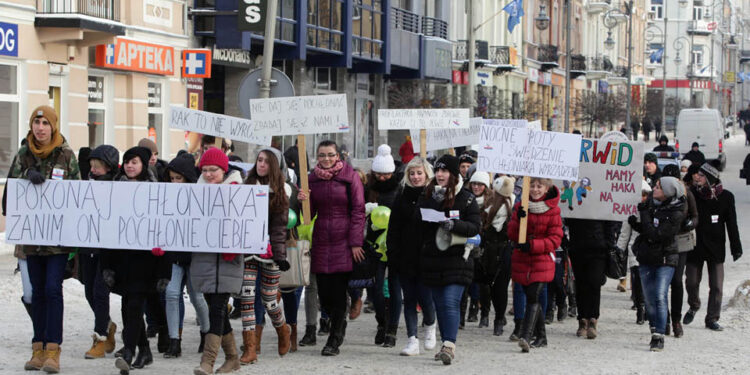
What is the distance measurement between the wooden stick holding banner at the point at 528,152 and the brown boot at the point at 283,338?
223 centimetres

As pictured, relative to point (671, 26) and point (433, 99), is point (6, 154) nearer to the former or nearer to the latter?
point (433, 99)

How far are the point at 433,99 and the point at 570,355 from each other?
2821 centimetres

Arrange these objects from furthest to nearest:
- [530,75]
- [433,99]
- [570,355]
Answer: [530,75] → [433,99] → [570,355]

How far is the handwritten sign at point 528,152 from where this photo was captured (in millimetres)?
10695

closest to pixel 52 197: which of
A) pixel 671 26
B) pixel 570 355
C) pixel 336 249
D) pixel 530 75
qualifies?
pixel 336 249

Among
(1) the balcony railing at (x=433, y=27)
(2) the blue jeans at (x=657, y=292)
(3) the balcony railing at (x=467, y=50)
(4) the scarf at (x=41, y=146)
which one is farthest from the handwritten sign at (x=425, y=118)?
(3) the balcony railing at (x=467, y=50)

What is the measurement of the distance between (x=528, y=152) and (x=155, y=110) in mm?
15350

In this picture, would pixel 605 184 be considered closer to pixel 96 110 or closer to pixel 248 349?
pixel 248 349

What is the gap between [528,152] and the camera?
1071cm

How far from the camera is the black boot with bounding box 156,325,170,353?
9938 mm

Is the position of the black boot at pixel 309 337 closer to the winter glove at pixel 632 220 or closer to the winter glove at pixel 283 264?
the winter glove at pixel 283 264

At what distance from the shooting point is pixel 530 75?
57.4 meters

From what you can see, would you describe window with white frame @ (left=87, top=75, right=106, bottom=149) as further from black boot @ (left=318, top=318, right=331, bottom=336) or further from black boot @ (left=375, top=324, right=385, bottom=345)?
black boot @ (left=375, top=324, right=385, bottom=345)

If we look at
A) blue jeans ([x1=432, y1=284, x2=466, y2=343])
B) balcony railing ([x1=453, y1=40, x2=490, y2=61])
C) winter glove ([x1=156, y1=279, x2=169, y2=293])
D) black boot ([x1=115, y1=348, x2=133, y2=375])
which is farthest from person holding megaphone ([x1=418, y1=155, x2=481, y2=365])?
balcony railing ([x1=453, y1=40, x2=490, y2=61])
